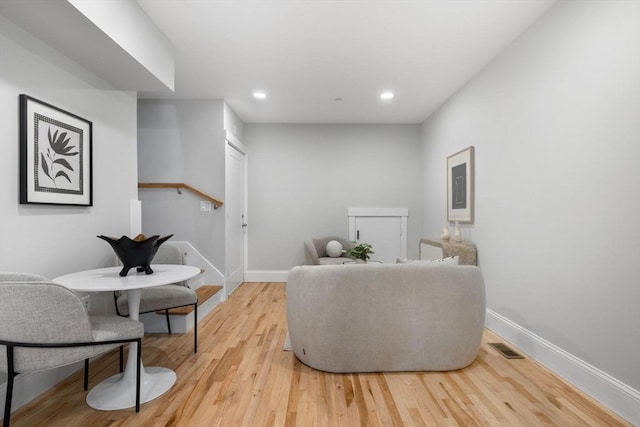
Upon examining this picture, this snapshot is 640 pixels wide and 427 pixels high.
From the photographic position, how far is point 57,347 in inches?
60.5

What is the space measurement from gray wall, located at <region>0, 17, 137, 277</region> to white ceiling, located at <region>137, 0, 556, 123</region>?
0.71m

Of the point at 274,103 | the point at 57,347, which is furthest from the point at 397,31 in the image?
the point at 57,347

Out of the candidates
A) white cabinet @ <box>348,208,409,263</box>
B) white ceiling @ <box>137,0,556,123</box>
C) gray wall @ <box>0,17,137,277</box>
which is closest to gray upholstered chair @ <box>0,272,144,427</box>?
gray wall @ <box>0,17,137,277</box>

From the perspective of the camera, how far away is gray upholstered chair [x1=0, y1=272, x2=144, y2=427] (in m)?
1.45

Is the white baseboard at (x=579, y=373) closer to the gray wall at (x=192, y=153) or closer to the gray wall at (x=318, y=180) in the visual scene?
the gray wall at (x=318, y=180)

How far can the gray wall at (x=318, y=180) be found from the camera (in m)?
5.30

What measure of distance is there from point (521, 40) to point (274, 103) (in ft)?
8.92

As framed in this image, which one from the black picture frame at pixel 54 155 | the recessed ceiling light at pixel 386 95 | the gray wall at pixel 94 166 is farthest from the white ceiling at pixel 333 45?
the black picture frame at pixel 54 155

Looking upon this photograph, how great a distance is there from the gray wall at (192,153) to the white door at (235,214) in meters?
0.15

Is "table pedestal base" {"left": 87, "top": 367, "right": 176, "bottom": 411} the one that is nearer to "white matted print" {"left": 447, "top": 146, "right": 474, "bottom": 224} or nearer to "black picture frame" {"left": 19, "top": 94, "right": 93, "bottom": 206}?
"black picture frame" {"left": 19, "top": 94, "right": 93, "bottom": 206}

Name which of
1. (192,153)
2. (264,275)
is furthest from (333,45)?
(264,275)

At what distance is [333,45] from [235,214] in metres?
2.69

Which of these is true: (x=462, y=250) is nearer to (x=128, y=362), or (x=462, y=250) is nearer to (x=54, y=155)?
(x=128, y=362)

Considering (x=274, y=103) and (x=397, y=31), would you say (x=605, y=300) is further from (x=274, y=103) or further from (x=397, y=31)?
(x=274, y=103)
